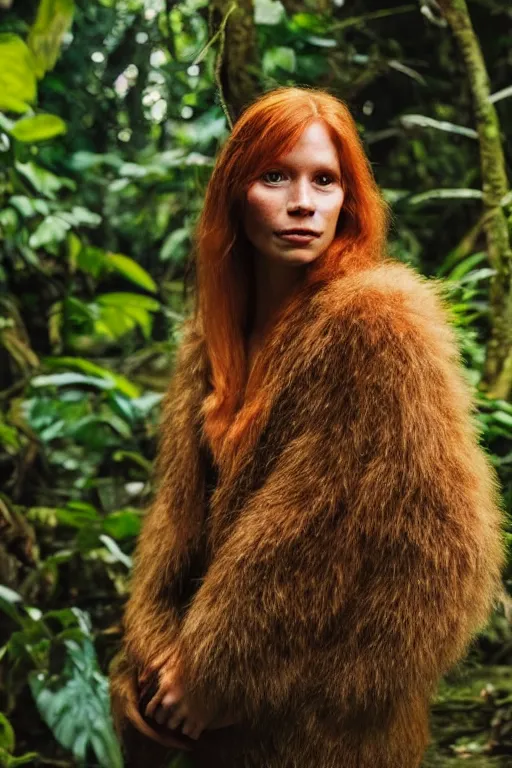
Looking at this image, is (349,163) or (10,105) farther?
(10,105)

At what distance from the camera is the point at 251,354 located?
141cm

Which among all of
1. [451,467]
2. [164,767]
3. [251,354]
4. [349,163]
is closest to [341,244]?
[349,163]

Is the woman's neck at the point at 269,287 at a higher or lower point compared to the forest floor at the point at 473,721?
higher

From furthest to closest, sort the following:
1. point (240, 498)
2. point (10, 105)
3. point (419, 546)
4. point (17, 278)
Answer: point (17, 278) → point (10, 105) → point (240, 498) → point (419, 546)

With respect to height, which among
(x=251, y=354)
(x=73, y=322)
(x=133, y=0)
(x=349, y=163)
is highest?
(x=133, y=0)

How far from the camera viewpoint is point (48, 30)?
6.66 ft

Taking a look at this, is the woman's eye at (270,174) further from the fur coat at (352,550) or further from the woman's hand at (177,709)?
the woman's hand at (177,709)

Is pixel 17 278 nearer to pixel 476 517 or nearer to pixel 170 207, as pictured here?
pixel 170 207

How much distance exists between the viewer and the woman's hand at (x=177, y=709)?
1.24m

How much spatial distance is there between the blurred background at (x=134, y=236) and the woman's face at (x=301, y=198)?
40cm

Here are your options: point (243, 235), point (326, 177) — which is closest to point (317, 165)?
point (326, 177)

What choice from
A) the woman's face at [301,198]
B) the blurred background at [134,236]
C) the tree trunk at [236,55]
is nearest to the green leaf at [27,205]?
the blurred background at [134,236]

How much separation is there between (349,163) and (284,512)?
522 millimetres

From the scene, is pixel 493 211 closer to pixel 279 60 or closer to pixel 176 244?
pixel 279 60
